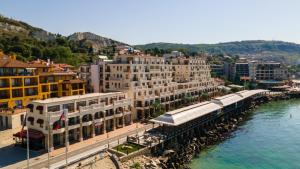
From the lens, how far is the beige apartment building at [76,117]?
52.4m

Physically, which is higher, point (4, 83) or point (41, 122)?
point (4, 83)

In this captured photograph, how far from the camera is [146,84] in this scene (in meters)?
88.4

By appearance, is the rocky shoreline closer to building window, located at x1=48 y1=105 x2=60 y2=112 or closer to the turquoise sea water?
the turquoise sea water

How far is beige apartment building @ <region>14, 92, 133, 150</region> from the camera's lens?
5244 centimetres

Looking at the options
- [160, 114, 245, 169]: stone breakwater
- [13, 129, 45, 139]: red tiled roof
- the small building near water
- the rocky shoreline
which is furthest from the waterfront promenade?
[160, 114, 245, 169]: stone breakwater

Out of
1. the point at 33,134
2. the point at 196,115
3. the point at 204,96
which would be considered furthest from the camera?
the point at 204,96

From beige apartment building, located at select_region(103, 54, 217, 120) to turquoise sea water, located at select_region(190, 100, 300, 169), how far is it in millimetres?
20663

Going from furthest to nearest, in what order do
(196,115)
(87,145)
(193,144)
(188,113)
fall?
(196,115) < (188,113) < (193,144) < (87,145)

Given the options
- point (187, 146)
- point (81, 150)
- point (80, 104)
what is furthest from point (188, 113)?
point (81, 150)

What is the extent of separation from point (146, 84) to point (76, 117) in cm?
3302

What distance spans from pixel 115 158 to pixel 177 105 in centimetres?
5156

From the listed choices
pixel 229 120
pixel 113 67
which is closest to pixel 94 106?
pixel 113 67

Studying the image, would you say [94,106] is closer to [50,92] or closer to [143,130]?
[143,130]

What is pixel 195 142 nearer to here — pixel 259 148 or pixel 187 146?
pixel 187 146
